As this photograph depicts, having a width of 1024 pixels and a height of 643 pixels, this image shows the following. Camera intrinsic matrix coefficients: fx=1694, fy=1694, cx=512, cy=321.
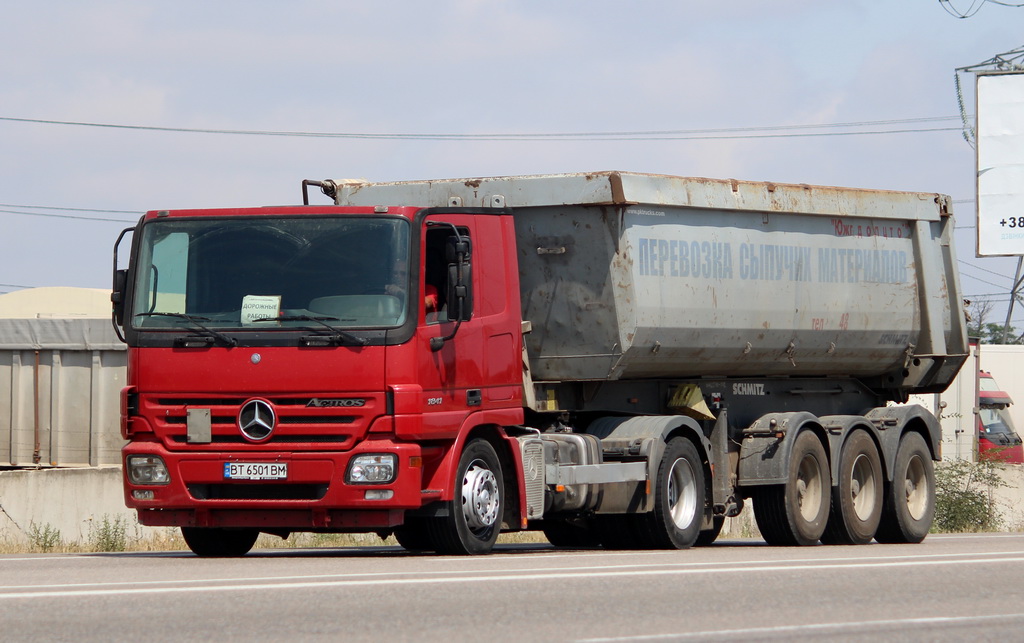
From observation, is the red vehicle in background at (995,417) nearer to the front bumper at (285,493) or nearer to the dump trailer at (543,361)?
the dump trailer at (543,361)

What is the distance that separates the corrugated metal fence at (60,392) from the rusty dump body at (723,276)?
1315 cm

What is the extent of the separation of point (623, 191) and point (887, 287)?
4476 mm

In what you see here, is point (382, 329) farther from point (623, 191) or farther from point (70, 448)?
point (70, 448)

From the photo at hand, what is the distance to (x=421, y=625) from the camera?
7.77 metres

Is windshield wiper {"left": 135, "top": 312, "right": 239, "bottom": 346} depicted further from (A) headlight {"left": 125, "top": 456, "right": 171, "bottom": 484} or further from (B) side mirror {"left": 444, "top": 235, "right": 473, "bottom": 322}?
(B) side mirror {"left": 444, "top": 235, "right": 473, "bottom": 322}

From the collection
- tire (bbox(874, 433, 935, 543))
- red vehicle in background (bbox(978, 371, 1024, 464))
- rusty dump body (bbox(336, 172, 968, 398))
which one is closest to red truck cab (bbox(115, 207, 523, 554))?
rusty dump body (bbox(336, 172, 968, 398))

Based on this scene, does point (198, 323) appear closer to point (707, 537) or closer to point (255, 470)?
point (255, 470)

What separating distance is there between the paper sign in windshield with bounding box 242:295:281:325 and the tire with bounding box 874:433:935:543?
26.3 ft

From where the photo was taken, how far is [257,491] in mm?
12406

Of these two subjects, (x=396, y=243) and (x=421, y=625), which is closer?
(x=421, y=625)

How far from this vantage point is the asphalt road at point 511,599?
25.1 feet

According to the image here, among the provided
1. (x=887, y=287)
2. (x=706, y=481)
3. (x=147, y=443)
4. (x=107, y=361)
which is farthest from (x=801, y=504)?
(x=107, y=361)

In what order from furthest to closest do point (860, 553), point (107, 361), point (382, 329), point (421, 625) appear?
point (107, 361), point (860, 553), point (382, 329), point (421, 625)

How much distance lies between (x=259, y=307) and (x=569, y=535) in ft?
17.4
